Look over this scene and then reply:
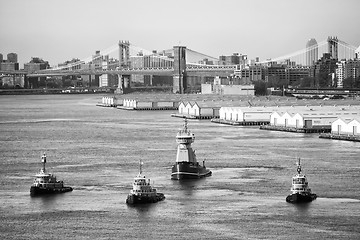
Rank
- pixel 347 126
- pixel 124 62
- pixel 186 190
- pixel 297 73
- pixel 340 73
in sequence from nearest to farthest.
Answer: pixel 186 190 < pixel 347 126 < pixel 340 73 < pixel 297 73 < pixel 124 62

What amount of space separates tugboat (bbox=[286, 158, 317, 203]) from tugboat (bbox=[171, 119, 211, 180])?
8.53 ft

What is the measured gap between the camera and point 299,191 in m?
15.9

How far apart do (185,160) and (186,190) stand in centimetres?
116

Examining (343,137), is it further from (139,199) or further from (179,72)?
(179,72)

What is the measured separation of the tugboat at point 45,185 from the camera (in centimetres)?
1688

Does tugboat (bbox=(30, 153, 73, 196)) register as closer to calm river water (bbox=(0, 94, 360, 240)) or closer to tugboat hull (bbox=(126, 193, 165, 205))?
calm river water (bbox=(0, 94, 360, 240))

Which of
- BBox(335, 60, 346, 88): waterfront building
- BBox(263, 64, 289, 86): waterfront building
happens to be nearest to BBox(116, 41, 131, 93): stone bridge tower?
BBox(263, 64, 289, 86): waterfront building

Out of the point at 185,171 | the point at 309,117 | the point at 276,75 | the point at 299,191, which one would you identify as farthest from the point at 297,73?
the point at 299,191

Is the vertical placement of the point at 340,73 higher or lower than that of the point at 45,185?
higher

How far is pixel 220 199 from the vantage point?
16266mm

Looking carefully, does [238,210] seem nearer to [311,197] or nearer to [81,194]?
[311,197]

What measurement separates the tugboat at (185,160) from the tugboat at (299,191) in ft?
8.53

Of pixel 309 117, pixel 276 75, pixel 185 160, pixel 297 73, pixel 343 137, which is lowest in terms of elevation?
pixel 343 137

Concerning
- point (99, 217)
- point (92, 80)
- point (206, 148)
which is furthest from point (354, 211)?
point (92, 80)
